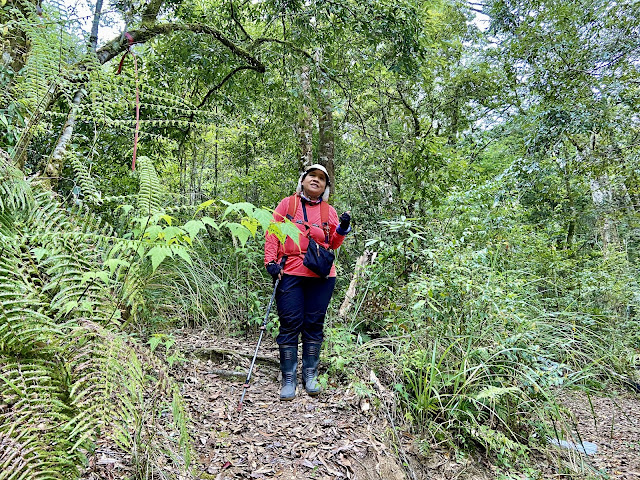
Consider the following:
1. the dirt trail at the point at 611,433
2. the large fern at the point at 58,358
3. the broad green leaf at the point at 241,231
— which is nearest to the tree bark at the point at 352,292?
the dirt trail at the point at 611,433

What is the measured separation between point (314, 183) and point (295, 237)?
2.19m

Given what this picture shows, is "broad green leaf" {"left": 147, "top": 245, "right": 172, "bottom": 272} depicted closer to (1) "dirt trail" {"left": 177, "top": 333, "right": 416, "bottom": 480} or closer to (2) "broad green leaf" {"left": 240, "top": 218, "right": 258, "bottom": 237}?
(2) "broad green leaf" {"left": 240, "top": 218, "right": 258, "bottom": 237}

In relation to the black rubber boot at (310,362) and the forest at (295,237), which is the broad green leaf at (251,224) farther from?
the black rubber boot at (310,362)

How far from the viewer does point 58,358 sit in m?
1.55

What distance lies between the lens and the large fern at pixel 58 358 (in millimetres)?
1314

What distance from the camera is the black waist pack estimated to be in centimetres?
333

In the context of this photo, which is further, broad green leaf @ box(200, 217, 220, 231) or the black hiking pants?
the black hiking pants

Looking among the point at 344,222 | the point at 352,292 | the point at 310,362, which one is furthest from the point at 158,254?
the point at 352,292

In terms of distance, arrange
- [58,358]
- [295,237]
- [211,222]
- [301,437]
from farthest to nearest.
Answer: [301,437], [58,358], [295,237], [211,222]

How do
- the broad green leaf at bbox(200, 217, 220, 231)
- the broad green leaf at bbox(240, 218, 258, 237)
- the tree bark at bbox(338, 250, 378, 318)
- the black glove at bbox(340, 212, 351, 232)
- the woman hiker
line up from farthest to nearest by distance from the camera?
1. the tree bark at bbox(338, 250, 378, 318)
2. the woman hiker
3. the black glove at bbox(340, 212, 351, 232)
4. the broad green leaf at bbox(240, 218, 258, 237)
5. the broad green leaf at bbox(200, 217, 220, 231)

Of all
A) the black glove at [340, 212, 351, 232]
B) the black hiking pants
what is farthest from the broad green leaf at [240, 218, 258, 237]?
the black hiking pants

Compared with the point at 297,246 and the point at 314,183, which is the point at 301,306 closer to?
the point at 297,246

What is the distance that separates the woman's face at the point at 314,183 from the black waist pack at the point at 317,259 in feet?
1.66

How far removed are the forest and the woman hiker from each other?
272 mm
